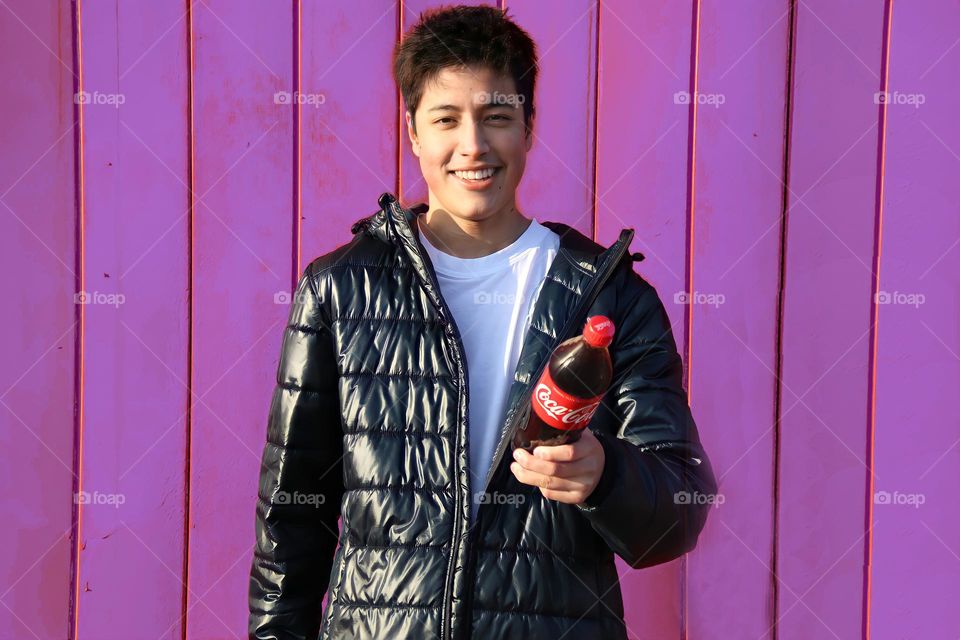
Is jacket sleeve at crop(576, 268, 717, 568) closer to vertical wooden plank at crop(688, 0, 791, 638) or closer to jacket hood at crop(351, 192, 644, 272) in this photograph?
jacket hood at crop(351, 192, 644, 272)

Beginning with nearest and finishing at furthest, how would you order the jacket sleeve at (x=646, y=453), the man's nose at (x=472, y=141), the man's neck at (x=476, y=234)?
the jacket sleeve at (x=646, y=453) < the man's nose at (x=472, y=141) < the man's neck at (x=476, y=234)

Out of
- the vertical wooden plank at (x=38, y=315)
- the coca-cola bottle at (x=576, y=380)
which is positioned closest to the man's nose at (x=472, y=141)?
the coca-cola bottle at (x=576, y=380)

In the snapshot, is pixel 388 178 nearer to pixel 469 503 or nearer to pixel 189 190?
pixel 189 190

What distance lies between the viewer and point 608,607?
4.43ft

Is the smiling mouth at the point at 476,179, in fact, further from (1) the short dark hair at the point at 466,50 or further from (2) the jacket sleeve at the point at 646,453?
(2) the jacket sleeve at the point at 646,453

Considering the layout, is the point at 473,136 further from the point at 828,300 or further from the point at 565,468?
the point at 828,300

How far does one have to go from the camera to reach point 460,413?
4.43ft

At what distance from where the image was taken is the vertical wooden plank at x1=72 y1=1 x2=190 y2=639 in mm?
2094

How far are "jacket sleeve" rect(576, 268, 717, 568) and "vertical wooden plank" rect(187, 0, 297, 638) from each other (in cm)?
102

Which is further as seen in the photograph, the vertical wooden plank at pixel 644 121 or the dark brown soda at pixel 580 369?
the vertical wooden plank at pixel 644 121

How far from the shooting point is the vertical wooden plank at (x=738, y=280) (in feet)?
6.89

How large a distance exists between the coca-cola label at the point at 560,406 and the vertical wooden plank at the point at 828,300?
1.24m

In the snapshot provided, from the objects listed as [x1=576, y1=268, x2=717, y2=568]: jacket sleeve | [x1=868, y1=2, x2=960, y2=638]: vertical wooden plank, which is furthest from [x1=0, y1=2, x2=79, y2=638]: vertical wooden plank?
[x1=868, y1=2, x2=960, y2=638]: vertical wooden plank

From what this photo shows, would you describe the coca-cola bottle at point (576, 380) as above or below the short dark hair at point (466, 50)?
below
